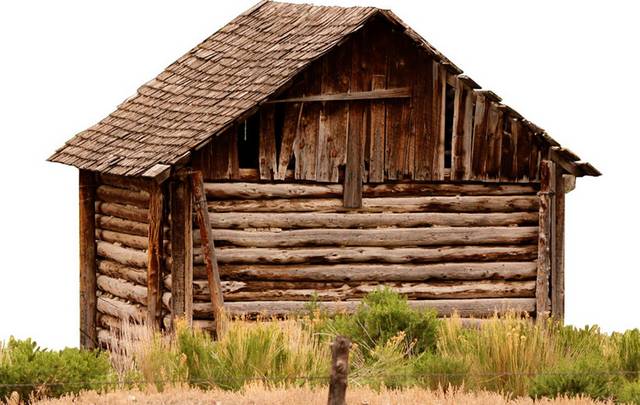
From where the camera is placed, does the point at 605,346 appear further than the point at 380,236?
No

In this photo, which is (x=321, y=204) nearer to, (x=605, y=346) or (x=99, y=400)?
(x=605, y=346)

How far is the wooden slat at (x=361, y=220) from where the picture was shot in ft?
78.1

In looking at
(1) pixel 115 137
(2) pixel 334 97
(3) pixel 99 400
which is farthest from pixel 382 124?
(3) pixel 99 400

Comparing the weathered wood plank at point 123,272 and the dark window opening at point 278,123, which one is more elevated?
the dark window opening at point 278,123

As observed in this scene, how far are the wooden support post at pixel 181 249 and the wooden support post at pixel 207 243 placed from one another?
11cm

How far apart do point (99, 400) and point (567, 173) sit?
8.88 meters

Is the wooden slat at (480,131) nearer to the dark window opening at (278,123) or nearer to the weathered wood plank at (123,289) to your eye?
the dark window opening at (278,123)

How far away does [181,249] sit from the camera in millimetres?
23297

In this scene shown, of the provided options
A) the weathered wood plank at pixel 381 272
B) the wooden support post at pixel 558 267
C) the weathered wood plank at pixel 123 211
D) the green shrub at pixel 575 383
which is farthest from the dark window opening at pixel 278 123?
the green shrub at pixel 575 383

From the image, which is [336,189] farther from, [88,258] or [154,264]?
[88,258]

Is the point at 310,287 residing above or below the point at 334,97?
below

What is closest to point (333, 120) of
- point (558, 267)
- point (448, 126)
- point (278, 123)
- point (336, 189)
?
point (278, 123)

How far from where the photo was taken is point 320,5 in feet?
87.6

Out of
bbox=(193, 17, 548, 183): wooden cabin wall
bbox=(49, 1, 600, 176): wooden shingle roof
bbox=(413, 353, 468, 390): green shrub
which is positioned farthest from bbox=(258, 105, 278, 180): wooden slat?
bbox=(413, 353, 468, 390): green shrub
